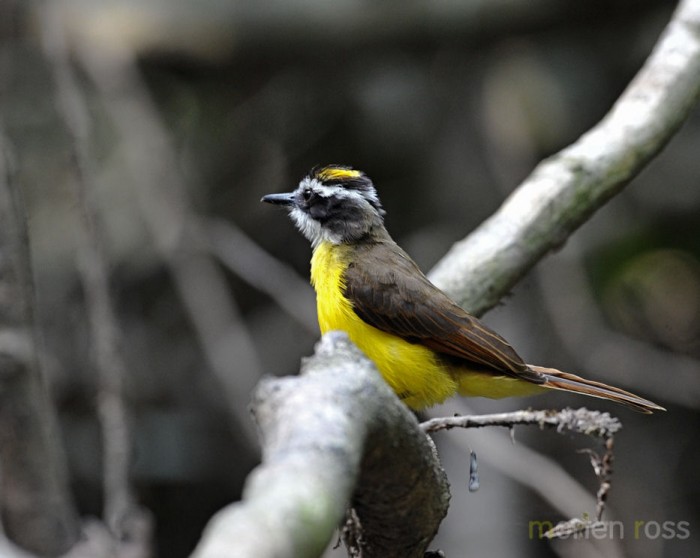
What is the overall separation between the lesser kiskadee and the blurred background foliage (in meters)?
2.43

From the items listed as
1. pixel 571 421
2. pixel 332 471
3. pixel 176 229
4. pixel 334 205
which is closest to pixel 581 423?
pixel 571 421

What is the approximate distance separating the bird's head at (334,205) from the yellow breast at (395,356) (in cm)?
41

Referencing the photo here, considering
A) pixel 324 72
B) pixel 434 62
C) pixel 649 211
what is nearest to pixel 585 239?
pixel 649 211

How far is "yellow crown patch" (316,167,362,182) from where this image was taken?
4.52m

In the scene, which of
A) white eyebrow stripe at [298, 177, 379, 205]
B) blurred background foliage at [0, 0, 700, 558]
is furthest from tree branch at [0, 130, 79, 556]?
blurred background foliage at [0, 0, 700, 558]

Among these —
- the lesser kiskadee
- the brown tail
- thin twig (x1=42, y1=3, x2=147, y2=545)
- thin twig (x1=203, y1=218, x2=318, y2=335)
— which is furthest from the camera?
thin twig (x1=203, y1=218, x2=318, y2=335)

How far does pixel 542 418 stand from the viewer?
2.40 meters

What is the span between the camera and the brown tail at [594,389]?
348 centimetres

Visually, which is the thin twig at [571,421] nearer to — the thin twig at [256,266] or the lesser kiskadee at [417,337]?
the lesser kiskadee at [417,337]

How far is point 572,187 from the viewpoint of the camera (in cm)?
392

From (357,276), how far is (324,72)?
12.3 feet

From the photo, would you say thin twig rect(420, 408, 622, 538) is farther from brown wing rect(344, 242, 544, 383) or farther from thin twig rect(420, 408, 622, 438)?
brown wing rect(344, 242, 544, 383)

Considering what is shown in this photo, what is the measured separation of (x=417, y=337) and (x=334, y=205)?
2.97 ft

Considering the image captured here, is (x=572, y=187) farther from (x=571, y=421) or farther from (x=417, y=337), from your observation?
(x=571, y=421)
